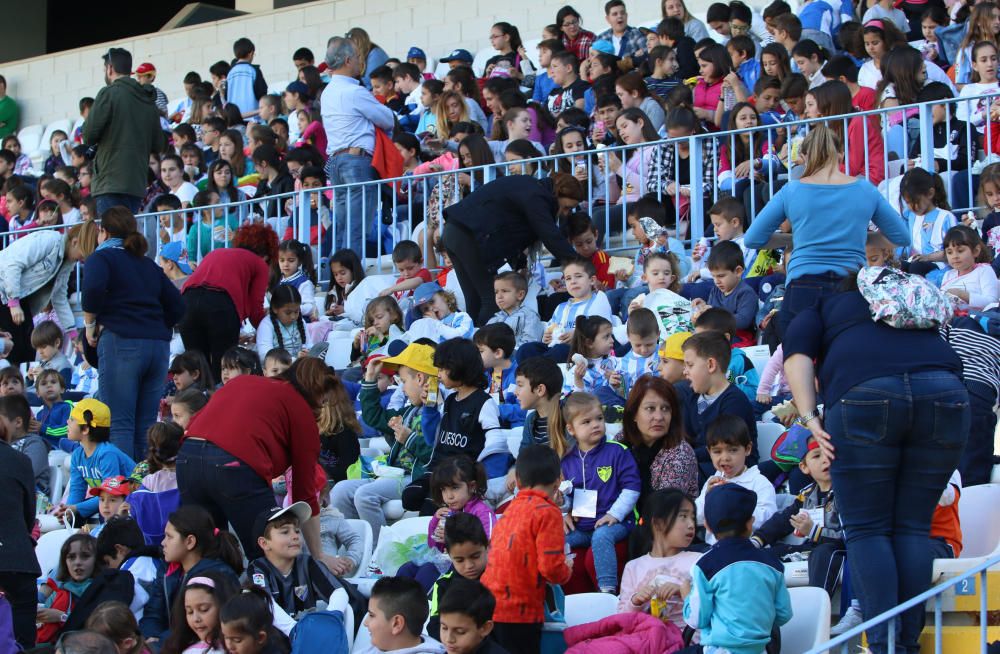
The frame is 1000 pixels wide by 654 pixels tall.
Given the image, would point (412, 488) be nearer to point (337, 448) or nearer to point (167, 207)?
point (337, 448)

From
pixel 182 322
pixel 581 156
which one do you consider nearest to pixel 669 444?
pixel 182 322

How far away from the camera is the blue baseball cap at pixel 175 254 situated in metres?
12.8

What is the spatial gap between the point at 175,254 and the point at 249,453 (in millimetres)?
6548

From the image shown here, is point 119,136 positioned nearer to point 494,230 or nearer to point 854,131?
point 494,230

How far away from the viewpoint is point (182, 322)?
410 inches

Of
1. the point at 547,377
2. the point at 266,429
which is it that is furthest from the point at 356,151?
the point at 266,429

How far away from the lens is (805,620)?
20.1 ft

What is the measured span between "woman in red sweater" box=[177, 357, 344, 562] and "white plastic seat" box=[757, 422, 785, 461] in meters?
2.18

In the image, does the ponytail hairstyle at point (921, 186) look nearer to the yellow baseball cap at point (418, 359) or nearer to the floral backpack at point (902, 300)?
the yellow baseball cap at point (418, 359)

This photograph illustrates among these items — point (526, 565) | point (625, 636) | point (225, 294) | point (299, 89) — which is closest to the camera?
point (625, 636)

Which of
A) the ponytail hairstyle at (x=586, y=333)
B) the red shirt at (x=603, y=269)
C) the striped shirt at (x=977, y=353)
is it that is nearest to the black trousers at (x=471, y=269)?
the red shirt at (x=603, y=269)

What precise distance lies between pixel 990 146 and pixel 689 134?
82.7 inches

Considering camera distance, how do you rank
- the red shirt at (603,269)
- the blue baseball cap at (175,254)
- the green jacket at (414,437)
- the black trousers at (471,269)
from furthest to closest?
the blue baseball cap at (175,254) < the red shirt at (603,269) < the black trousers at (471,269) < the green jacket at (414,437)

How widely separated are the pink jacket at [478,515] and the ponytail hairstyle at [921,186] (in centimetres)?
359
